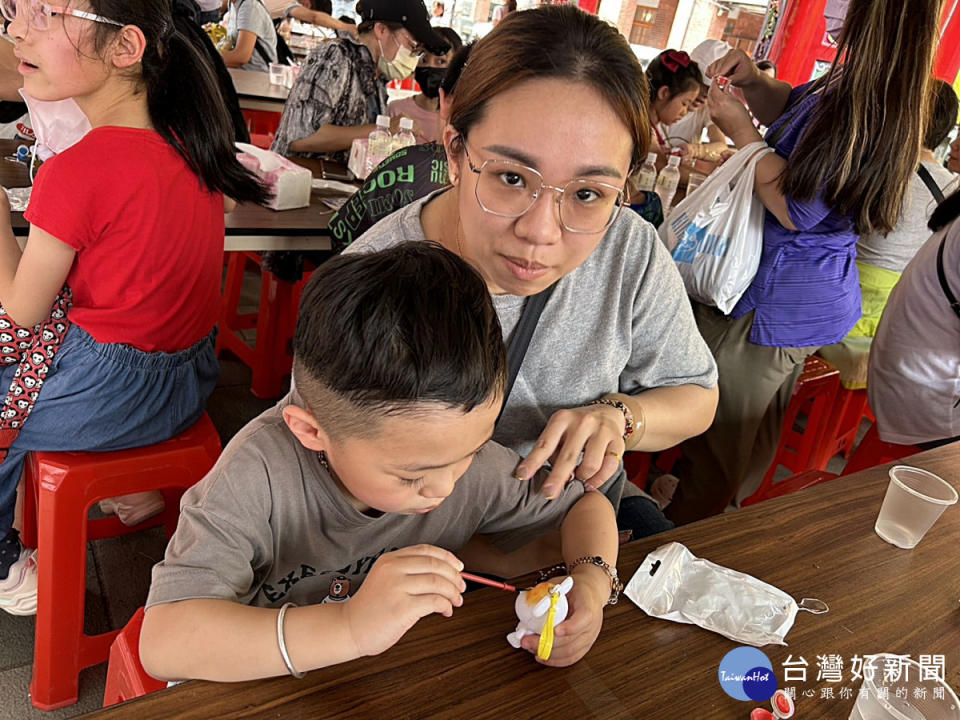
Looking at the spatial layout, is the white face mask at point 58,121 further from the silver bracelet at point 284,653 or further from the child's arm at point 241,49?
the child's arm at point 241,49

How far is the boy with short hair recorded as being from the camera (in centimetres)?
78

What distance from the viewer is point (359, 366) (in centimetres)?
86

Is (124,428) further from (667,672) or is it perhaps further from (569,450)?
(667,672)

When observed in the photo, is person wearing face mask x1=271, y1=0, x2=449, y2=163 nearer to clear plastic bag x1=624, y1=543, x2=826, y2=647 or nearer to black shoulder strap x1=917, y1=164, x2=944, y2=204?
black shoulder strap x1=917, y1=164, x2=944, y2=204

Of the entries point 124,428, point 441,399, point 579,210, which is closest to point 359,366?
point 441,399

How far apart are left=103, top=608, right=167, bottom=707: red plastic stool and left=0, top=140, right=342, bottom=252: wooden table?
131 cm

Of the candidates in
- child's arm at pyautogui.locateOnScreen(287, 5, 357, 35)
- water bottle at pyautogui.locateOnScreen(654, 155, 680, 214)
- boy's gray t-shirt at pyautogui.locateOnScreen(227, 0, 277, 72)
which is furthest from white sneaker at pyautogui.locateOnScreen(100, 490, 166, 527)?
child's arm at pyautogui.locateOnScreen(287, 5, 357, 35)

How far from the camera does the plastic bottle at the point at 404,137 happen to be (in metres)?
2.81

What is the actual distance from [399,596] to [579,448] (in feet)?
1.39

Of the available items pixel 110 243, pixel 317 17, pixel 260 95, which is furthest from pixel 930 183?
pixel 317 17

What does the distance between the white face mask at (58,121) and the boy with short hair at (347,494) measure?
92cm

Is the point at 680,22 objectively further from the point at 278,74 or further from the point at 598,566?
the point at 598,566

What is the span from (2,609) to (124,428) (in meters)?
0.70

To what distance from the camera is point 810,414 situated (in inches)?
111
